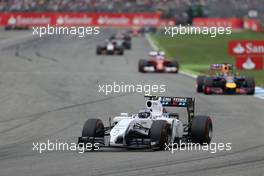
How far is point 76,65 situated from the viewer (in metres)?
45.0

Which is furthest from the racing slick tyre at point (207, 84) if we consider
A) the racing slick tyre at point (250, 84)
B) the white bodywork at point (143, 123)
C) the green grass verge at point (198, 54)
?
the white bodywork at point (143, 123)

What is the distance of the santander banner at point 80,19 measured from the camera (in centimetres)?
8750

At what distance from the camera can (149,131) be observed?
1555cm

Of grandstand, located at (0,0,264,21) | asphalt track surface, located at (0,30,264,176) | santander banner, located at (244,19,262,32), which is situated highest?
grandstand, located at (0,0,264,21)

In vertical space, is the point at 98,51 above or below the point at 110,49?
below

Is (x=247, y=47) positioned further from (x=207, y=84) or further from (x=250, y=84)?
(x=207, y=84)

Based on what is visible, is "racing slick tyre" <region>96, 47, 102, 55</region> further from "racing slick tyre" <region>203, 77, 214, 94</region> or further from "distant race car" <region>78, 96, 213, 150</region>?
"distant race car" <region>78, 96, 213, 150</region>

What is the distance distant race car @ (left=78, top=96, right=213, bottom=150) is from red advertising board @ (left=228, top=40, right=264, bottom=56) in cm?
2441

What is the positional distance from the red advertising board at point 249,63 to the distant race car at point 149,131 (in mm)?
24369

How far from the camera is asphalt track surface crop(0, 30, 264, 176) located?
1309 cm

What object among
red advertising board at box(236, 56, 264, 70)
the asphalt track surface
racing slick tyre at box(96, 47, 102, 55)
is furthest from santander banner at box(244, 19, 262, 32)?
red advertising board at box(236, 56, 264, 70)

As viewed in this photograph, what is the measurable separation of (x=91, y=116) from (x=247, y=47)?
2058 centimetres

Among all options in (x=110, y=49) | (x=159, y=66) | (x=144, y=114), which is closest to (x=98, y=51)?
(x=110, y=49)

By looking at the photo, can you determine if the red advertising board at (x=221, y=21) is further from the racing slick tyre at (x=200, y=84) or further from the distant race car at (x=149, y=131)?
the distant race car at (x=149, y=131)
